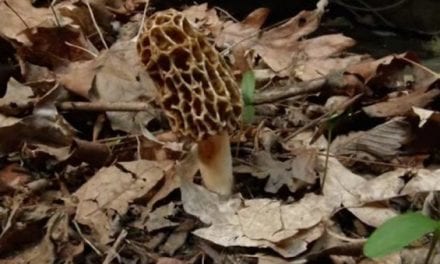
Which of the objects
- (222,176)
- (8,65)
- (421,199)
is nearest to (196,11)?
(8,65)

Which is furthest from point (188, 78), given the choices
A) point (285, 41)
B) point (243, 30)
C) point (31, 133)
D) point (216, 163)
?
point (243, 30)

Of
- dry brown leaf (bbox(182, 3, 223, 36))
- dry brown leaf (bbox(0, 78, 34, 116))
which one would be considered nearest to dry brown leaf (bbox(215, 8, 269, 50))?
dry brown leaf (bbox(182, 3, 223, 36))

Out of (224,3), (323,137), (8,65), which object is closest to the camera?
(323,137)

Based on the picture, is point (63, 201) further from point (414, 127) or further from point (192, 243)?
point (414, 127)

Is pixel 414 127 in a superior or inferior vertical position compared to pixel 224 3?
superior

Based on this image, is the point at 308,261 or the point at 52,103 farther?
the point at 52,103

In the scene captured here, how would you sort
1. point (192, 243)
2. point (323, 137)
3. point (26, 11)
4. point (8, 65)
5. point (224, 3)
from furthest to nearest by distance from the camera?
point (224, 3)
point (26, 11)
point (8, 65)
point (323, 137)
point (192, 243)
